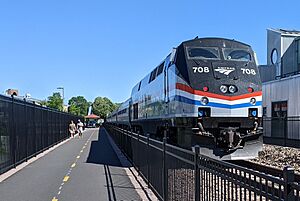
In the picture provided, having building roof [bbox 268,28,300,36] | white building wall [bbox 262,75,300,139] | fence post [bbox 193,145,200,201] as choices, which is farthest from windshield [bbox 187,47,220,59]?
building roof [bbox 268,28,300,36]

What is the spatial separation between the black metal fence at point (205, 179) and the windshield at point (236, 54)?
529 cm

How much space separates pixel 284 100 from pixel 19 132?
19.9m

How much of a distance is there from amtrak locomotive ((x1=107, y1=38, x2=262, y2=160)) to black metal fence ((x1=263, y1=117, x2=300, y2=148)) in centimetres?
1178

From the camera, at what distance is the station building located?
83.7ft

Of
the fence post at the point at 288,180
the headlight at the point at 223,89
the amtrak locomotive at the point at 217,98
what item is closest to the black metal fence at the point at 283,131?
the amtrak locomotive at the point at 217,98

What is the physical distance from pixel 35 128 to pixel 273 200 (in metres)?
16.7

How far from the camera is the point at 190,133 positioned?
11.8m

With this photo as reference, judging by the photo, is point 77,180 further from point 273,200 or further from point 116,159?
point 273,200

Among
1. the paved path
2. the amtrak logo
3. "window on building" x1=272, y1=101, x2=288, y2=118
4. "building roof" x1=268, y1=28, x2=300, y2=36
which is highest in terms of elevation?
"building roof" x1=268, y1=28, x2=300, y2=36

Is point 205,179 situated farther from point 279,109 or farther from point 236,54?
point 279,109

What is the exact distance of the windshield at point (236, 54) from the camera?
43.3 ft

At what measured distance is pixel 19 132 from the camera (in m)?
14.5

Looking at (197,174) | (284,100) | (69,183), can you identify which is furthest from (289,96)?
(197,174)

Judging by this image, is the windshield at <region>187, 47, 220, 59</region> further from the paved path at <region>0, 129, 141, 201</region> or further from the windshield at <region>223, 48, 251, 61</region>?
the paved path at <region>0, 129, 141, 201</region>
